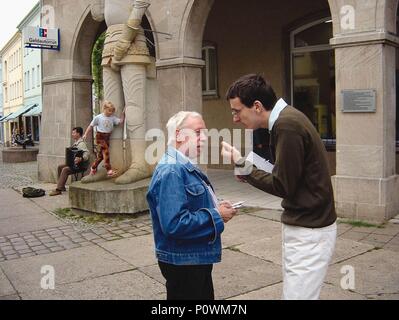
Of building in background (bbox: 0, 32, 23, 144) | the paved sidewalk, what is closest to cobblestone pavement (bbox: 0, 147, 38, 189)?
the paved sidewalk

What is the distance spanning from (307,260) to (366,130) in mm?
4704

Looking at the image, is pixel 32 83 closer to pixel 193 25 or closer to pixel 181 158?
pixel 193 25

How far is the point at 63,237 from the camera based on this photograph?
21.5 ft

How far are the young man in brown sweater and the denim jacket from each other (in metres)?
0.28

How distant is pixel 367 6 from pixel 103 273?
5.00 m

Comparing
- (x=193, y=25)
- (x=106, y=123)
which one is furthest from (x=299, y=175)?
(x=193, y=25)

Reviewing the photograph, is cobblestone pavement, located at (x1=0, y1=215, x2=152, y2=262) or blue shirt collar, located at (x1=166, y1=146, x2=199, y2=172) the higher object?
blue shirt collar, located at (x1=166, y1=146, x2=199, y2=172)

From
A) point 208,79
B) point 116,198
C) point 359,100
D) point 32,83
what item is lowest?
point 116,198

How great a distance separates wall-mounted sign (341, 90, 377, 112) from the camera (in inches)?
264

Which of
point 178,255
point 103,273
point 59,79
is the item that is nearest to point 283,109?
point 178,255

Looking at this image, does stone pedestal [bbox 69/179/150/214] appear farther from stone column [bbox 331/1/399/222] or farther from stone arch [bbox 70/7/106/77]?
stone arch [bbox 70/7/106/77]

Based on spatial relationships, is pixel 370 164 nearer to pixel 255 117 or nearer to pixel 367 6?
pixel 367 6

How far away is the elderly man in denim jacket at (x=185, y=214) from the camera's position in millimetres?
2432
